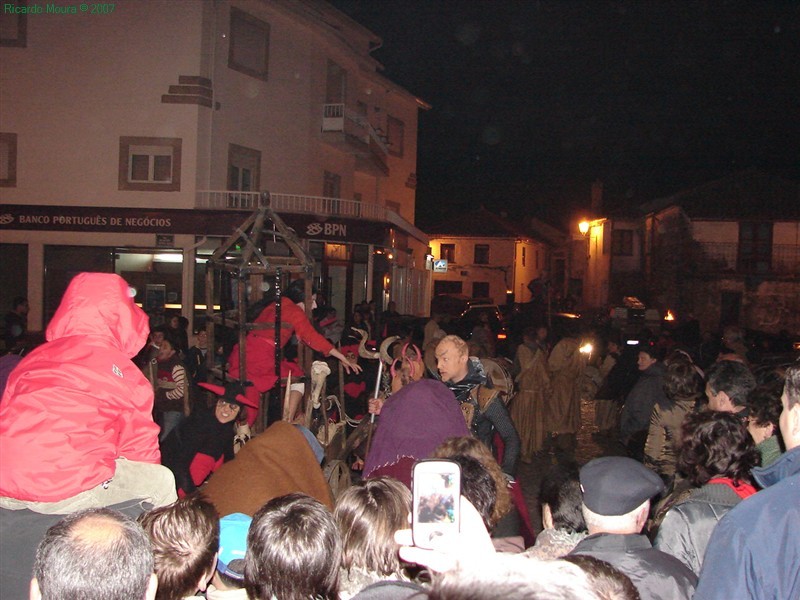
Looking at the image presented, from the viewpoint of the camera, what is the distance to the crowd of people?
2094 mm

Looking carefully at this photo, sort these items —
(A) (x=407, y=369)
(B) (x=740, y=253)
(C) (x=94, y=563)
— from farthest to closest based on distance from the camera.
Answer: (B) (x=740, y=253) < (A) (x=407, y=369) < (C) (x=94, y=563)

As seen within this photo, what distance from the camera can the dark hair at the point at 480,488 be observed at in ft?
10.8

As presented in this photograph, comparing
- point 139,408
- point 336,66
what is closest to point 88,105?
point 336,66

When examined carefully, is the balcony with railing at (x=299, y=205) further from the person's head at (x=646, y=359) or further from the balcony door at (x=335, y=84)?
the person's head at (x=646, y=359)

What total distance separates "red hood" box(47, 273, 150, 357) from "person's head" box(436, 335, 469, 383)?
104 inches

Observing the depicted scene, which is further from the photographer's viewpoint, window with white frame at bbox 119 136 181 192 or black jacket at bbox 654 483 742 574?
window with white frame at bbox 119 136 181 192

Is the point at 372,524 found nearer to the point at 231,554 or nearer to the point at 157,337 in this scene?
the point at 231,554

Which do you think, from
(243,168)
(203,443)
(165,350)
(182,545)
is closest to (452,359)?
(203,443)

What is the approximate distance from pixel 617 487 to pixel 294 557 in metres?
1.39

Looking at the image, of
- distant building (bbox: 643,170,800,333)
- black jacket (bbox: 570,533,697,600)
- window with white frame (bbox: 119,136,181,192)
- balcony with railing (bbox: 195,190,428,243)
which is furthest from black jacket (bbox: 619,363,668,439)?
distant building (bbox: 643,170,800,333)

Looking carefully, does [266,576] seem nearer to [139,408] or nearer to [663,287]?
[139,408]

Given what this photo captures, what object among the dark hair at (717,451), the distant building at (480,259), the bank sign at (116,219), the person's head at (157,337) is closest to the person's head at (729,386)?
the dark hair at (717,451)

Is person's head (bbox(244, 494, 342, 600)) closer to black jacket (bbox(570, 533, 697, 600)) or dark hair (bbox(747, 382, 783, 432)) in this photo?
black jacket (bbox(570, 533, 697, 600))

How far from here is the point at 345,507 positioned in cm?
287
